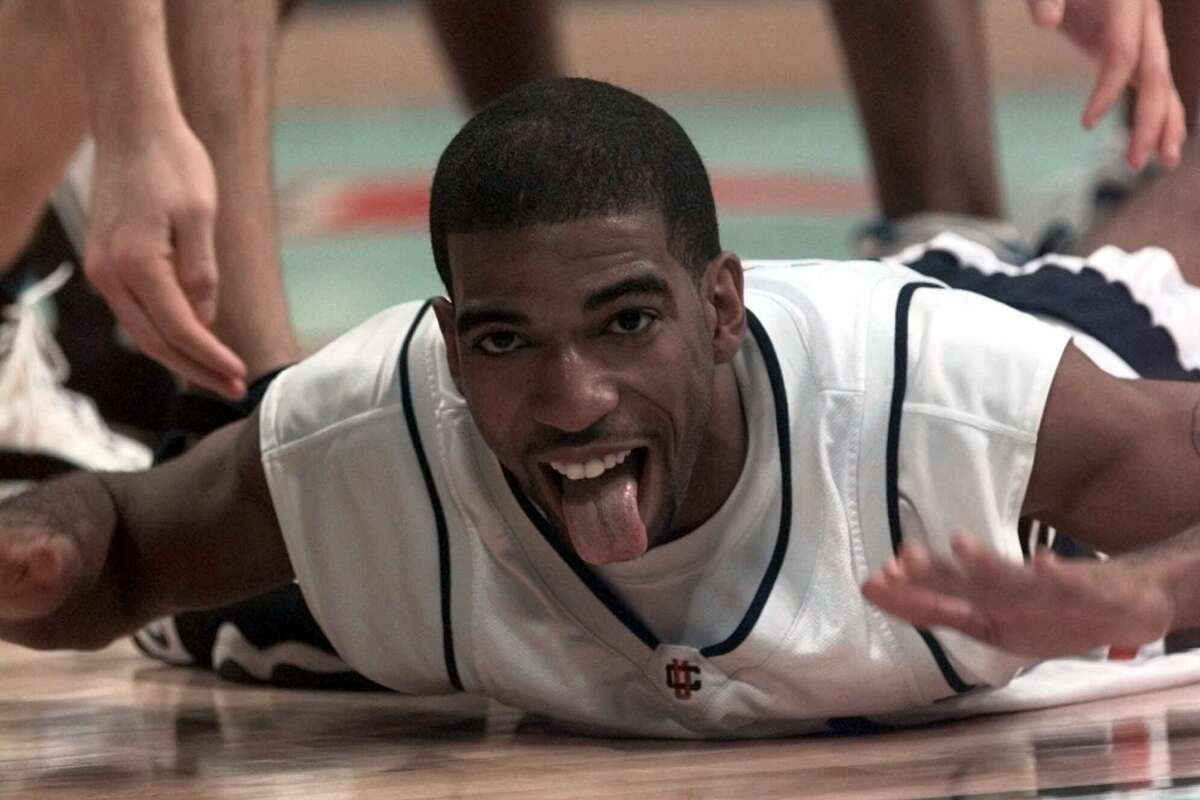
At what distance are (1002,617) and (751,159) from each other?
5.61 m

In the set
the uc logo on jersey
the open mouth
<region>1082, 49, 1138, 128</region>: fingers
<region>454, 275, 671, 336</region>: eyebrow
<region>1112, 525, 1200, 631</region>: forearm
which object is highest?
<region>1082, 49, 1138, 128</region>: fingers

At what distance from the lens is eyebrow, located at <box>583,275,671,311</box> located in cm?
164

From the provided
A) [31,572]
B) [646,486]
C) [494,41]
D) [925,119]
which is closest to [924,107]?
[925,119]

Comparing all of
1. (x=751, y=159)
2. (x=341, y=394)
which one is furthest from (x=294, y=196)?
(x=341, y=394)

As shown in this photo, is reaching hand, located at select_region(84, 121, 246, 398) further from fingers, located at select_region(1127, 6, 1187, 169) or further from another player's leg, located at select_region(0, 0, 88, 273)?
fingers, located at select_region(1127, 6, 1187, 169)

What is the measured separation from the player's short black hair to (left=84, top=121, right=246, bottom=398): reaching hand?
202 mm

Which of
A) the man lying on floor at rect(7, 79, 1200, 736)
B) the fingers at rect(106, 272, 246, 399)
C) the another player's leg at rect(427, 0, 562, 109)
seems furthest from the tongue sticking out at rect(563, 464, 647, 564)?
the another player's leg at rect(427, 0, 562, 109)

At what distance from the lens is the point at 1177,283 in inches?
91.4

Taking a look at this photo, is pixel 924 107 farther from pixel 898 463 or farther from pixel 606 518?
pixel 606 518

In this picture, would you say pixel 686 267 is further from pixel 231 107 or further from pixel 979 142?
pixel 979 142

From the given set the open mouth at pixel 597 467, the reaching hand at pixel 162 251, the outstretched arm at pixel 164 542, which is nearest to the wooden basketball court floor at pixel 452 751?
the outstretched arm at pixel 164 542

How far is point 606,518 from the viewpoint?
168 centimetres

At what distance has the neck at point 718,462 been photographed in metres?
1.80

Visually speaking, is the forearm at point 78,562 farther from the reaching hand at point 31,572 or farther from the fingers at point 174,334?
the fingers at point 174,334
